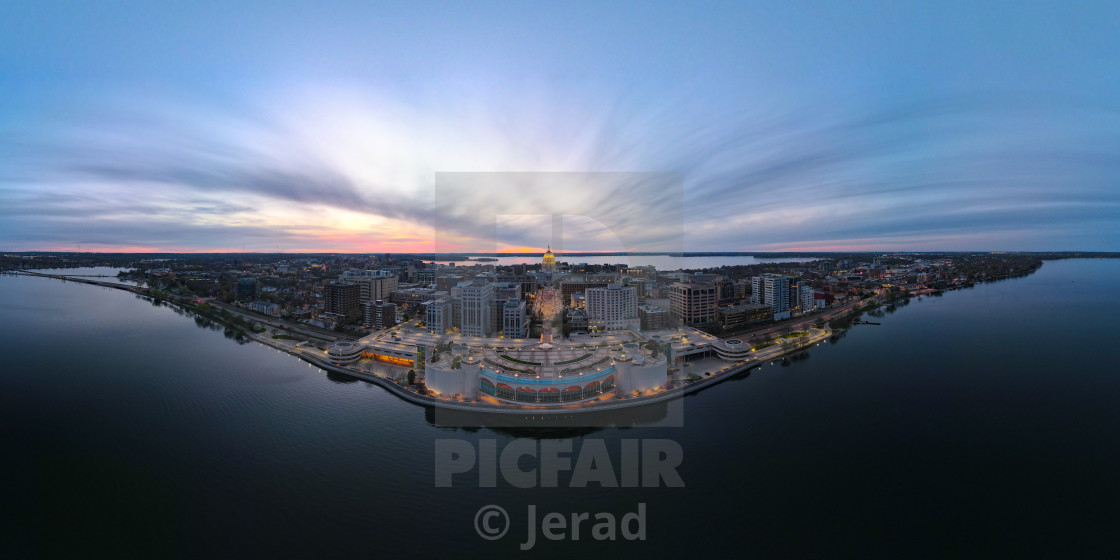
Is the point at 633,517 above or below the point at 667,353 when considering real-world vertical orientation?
below

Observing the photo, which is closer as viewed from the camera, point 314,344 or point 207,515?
point 207,515

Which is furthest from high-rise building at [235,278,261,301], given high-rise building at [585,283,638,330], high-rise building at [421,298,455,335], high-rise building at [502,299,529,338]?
high-rise building at [585,283,638,330]

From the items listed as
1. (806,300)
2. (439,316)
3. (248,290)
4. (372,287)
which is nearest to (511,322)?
(439,316)

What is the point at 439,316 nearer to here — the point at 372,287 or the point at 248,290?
the point at 372,287

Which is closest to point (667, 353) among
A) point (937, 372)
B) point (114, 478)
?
point (937, 372)

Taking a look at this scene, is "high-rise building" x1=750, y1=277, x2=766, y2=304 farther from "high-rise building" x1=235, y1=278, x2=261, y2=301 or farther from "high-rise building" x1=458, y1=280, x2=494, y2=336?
"high-rise building" x1=235, y1=278, x2=261, y2=301

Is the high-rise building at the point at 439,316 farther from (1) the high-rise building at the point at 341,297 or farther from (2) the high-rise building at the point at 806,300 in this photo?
(2) the high-rise building at the point at 806,300

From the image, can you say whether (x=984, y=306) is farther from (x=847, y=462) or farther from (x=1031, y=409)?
(x=847, y=462)
